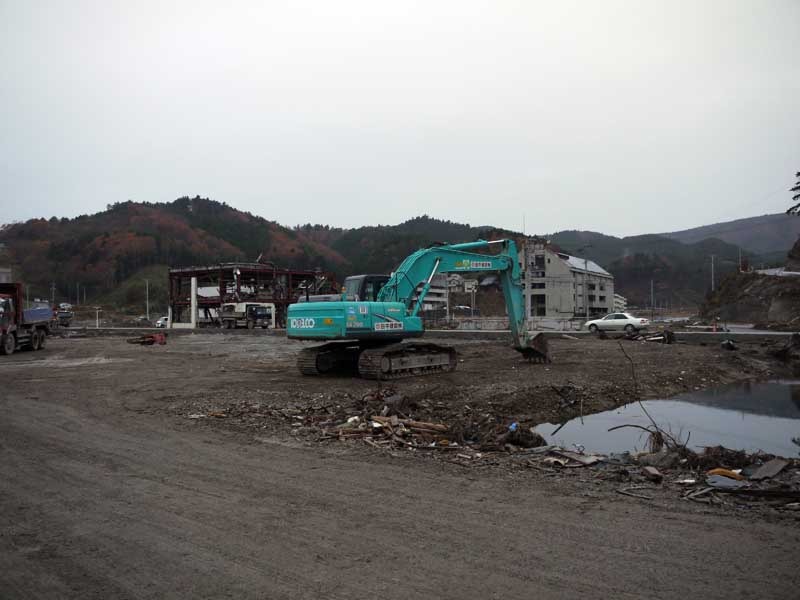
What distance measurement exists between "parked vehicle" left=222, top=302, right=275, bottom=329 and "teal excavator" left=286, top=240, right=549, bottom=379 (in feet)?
130

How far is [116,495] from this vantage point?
6031 millimetres

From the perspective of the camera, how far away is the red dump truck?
2484 cm

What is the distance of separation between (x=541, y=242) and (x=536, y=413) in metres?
72.7

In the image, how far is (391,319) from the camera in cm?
1592

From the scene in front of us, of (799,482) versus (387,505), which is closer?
(387,505)

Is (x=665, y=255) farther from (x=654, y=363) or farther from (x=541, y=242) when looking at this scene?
(x=654, y=363)

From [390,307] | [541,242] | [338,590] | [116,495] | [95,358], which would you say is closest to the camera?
[338,590]

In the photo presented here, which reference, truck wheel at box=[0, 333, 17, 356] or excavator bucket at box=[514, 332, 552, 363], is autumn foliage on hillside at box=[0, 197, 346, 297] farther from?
excavator bucket at box=[514, 332, 552, 363]

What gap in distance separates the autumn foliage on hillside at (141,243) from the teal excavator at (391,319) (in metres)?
115

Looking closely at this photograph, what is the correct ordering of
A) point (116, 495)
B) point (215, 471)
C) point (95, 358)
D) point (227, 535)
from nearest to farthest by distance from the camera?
1. point (227, 535)
2. point (116, 495)
3. point (215, 471)
4. point (95, 358)

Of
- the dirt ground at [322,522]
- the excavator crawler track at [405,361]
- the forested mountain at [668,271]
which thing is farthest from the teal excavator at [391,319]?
the forested mountain at [668,271]

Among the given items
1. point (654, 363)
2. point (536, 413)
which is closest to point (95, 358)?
point (536, 413)

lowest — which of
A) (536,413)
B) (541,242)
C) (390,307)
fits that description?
(536,413)

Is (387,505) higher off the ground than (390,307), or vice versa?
(390,307)
